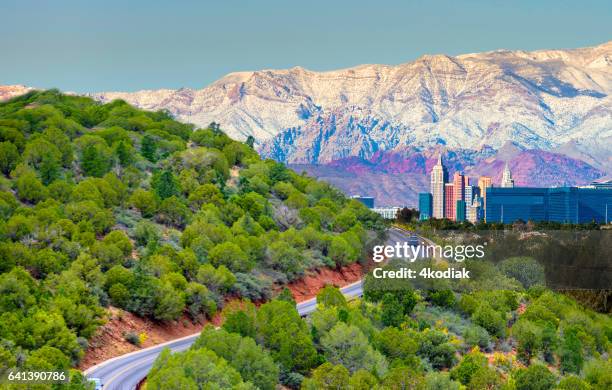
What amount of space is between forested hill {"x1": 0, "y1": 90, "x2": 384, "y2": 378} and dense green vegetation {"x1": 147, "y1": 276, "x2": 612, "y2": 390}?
298 inches

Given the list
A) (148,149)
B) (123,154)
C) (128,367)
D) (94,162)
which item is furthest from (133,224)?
(128,367)

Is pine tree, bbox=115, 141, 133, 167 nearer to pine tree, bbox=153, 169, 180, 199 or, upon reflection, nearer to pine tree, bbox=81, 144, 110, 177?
pine tree, bbox=81, 144, 110, 177

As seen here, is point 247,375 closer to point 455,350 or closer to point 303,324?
point 303,324

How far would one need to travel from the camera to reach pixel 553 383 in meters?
89.1

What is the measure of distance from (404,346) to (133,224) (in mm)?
38433

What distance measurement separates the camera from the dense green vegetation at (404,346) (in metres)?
77.2

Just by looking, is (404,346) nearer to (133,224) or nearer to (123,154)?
(133,224)

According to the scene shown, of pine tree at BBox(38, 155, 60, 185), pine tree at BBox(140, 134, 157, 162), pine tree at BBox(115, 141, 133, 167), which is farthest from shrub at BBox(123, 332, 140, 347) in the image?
pine tree at BBox(140, 134, 157, 162)

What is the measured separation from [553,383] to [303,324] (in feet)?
60.9

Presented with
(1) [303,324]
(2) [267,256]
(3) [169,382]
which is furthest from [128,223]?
(3) [169,382]

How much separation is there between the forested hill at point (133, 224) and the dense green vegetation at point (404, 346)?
7560mm

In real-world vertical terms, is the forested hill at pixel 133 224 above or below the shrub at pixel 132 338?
above

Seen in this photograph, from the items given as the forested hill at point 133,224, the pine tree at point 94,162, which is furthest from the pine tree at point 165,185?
the pine tree at point 94,162

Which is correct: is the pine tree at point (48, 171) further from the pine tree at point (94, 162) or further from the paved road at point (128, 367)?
the paved road at point (128, 367)
